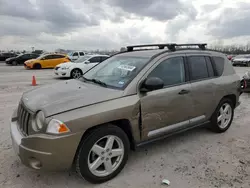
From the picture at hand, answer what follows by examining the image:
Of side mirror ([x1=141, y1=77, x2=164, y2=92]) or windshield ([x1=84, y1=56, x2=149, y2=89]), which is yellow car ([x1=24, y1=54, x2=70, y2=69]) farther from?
side mirror ([x1=141, y1=77, x2=164, y2=92])

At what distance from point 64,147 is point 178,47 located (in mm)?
2696

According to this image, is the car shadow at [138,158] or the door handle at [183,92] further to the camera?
the door handle at [183,92]

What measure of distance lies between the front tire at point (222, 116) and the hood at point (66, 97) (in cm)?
239

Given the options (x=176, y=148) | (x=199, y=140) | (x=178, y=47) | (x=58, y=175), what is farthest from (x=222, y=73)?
(x=58, y=175)

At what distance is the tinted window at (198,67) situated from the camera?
12.8ft

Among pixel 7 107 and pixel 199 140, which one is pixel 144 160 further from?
pixel 7 107

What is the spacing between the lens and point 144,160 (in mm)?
3477

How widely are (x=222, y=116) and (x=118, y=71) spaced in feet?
8.19

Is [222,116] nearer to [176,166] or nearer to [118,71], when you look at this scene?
[176,166]

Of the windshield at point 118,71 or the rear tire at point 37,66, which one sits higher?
the windshield at point 118,71

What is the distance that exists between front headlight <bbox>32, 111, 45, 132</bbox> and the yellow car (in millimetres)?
19406

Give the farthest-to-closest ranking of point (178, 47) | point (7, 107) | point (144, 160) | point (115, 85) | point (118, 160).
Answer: point (7, 107) → point (178, 47) → point (144, 160) → point (115, 85) → point (118, 160)

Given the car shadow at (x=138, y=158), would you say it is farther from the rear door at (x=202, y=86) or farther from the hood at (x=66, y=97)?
the hood at (x=66, y=97)

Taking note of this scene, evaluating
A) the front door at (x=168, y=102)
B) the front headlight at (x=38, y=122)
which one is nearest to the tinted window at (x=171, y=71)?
the front door at (x=168, y=102)
